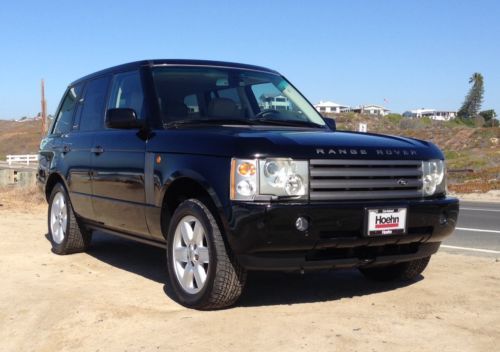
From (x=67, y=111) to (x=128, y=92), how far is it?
180 cm

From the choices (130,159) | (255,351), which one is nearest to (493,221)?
(130,159)

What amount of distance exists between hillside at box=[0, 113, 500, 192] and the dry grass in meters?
14.7

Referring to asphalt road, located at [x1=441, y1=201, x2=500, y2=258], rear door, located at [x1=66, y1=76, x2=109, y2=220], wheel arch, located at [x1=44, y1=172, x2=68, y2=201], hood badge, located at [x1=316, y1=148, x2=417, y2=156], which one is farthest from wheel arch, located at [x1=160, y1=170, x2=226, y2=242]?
asphalt road, located at [x1=441, y1=201, x2=500, y2=258]

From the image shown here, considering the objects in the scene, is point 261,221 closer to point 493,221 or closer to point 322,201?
point 322,201

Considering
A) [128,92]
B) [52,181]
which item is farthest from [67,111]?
[128,92]

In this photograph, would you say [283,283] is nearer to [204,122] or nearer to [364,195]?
[364,195]

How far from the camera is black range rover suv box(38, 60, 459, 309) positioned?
4043 millimetres

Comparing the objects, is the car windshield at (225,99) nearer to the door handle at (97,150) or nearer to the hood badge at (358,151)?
the door handle at (97,150)

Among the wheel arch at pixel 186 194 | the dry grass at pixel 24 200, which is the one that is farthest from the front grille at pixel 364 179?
the dry grass at pixel 24 200

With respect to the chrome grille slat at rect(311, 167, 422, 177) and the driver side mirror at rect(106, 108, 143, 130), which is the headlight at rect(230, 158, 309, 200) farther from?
the driver side mirror at rect(106, 108, 143, 130)

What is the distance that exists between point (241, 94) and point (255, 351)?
9.04 feet

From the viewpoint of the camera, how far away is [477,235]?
9.64m

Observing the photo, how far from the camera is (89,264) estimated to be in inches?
249

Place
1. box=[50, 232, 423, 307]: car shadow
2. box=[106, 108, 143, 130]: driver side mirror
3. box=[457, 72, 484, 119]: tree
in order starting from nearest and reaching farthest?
box=[50, 232, 423, 307]: car shadow
box=[106, 108, 143, 130]: driver side mirror
box=[457, 72, 484, 119]: tree
